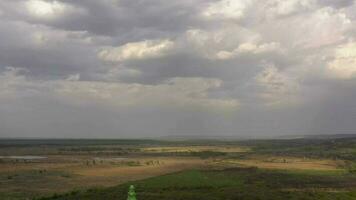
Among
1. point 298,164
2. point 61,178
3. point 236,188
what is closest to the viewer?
point 236,188

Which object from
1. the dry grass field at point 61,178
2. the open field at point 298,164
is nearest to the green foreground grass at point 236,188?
the dry grass field at point 61,178

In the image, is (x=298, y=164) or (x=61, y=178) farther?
(x=298, y=164)

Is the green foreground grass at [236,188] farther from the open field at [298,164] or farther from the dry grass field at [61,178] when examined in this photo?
the open field at [298,164]

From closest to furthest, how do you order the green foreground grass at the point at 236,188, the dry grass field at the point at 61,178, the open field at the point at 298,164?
the green foreground grass at the point at 236,188
the dry grass field at the point at 61,178
the open field at the point at 298,164

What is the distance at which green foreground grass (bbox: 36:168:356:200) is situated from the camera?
50.8 metres

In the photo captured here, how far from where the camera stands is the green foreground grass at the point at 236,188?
5075cm

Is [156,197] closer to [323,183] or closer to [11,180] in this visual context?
[323,183]

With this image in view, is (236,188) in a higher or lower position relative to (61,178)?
lower

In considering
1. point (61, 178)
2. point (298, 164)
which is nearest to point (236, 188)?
point (61, 178)

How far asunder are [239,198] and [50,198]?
763 inches

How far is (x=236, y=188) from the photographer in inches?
2228

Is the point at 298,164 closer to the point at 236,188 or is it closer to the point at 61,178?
the point at 236,188

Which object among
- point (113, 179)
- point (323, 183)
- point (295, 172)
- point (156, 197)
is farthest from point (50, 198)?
point (295, 172)

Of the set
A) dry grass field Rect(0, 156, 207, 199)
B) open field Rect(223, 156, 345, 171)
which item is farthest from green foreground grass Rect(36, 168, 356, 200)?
open field Rect(223, 156, 345, 171)
